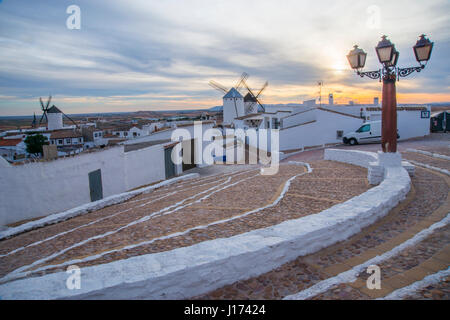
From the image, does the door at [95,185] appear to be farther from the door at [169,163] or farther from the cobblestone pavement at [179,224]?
the door at [169,163]

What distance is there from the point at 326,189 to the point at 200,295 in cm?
520

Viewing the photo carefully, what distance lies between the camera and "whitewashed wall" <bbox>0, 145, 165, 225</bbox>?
32.7ft

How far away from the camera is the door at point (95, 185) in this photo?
42.4 feet

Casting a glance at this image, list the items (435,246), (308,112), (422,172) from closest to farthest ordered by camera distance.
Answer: (435,246) → (422,172) → (308,112)

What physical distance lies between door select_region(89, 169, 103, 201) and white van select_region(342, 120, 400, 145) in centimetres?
1747

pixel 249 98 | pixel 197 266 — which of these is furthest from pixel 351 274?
pixel 249 98

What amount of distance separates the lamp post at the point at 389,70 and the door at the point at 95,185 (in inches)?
440

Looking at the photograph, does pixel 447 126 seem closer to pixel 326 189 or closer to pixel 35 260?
pixel 326 189

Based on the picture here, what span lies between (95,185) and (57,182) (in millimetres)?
1984

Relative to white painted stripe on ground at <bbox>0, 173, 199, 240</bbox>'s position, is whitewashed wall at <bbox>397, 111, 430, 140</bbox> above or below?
above

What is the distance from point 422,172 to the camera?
8781 mm

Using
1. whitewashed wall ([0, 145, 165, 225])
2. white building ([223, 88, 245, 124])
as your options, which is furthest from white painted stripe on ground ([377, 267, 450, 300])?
white building ([223, 88, 245, 124])

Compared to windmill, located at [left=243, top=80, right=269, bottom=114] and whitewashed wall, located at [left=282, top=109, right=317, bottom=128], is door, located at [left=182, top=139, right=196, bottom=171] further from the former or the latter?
windmill, located at [left=243, top=80, right=269, bottom=114]
